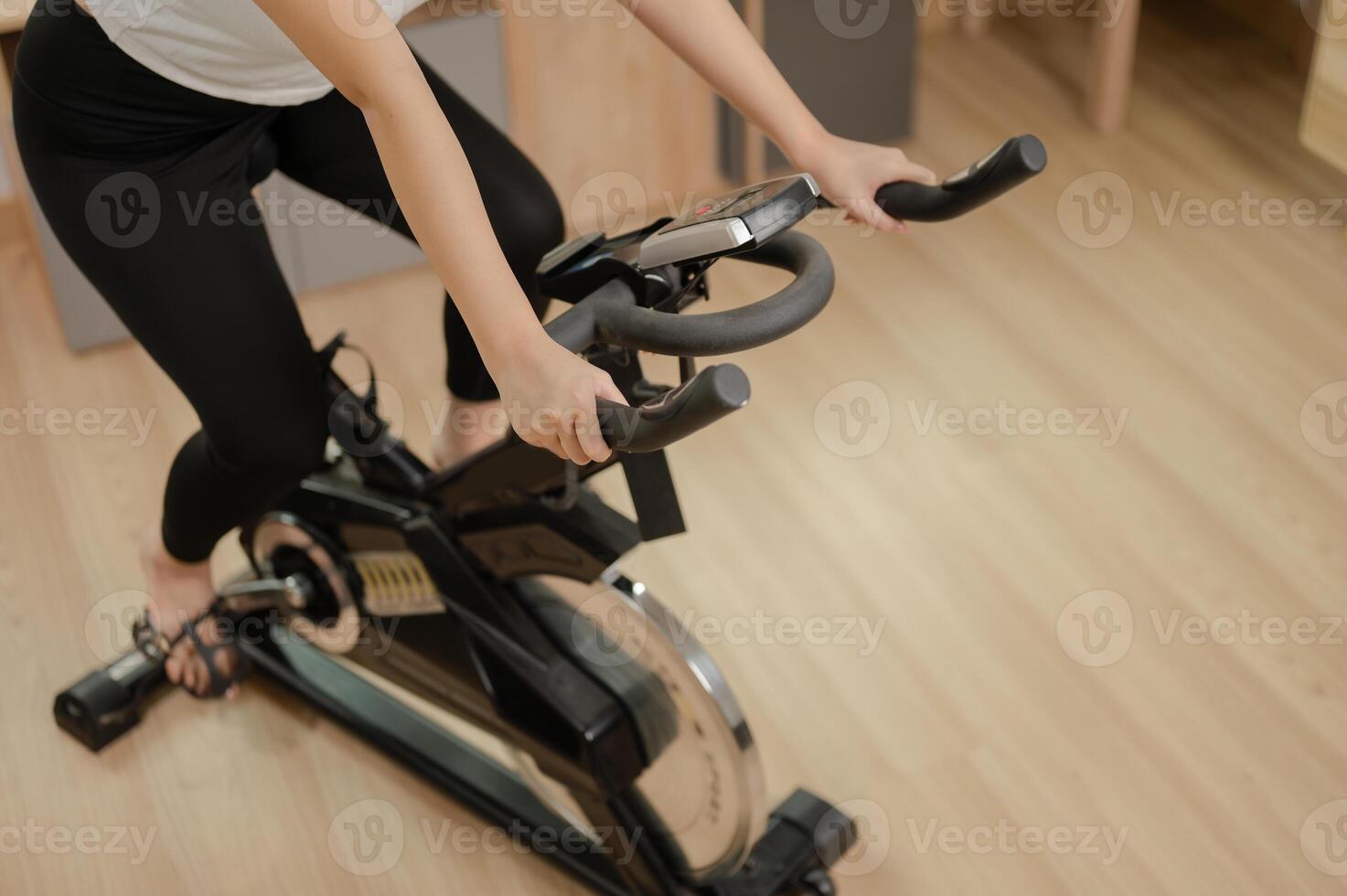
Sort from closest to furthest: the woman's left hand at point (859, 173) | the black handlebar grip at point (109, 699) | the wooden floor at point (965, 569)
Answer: the woman's left hand at point (859, 173) → the wooden floor at point (965, 569) → the black handlebar grip at point (109, 699)

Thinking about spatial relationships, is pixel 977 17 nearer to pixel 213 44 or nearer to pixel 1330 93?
pixel 1330 93

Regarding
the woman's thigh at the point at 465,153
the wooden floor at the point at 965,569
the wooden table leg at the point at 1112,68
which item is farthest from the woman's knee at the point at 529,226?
the wooden table leg at the point at 1112,68

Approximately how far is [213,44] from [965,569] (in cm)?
122

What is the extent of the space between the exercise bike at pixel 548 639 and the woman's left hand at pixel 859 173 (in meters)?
0.03

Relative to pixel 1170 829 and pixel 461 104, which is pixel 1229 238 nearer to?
pixel 1170 829

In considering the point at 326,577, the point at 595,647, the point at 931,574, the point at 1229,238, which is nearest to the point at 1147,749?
the point at 931,574

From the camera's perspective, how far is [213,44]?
1.35 m

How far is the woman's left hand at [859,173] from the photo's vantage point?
1.39 m

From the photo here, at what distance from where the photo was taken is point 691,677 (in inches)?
59.1

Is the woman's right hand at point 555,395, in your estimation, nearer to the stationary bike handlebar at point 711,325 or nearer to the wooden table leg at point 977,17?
the stationary bike handlebar at point 711,325

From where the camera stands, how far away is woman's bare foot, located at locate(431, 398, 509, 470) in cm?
180

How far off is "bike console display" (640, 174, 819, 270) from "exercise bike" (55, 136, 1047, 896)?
0.08ft

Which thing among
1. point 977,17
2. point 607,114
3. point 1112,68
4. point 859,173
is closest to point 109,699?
point 859,173

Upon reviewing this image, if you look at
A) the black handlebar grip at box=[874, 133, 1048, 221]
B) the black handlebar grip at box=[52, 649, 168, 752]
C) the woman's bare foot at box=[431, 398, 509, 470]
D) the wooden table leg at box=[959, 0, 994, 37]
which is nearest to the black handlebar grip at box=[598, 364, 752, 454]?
the black handlebar grip at box=[874, 133, 1048, 221]
